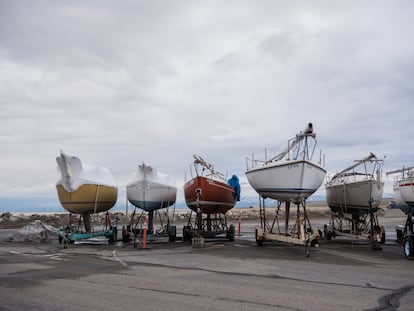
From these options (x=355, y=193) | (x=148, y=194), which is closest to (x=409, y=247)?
(x=355, y=193)

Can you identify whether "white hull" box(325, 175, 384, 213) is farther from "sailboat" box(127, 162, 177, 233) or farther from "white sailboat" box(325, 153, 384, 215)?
"sailboat" box(127, 162, 177, 233)

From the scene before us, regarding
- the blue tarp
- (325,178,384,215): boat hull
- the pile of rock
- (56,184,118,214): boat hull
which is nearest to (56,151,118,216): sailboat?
(56,184,118,214): boat hull

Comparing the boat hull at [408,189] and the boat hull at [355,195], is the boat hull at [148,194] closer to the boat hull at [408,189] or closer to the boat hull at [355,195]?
the boat hull at [355,195]

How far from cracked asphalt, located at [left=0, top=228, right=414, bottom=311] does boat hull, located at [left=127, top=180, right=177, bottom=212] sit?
5929 millimetres

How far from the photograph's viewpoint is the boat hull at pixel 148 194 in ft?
65.9

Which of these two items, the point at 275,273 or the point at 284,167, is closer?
the point at 275,273

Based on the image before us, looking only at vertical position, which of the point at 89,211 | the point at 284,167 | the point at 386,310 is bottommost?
the point at 386,310

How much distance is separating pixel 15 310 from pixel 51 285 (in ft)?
6.40

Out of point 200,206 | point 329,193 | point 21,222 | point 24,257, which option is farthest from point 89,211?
point 21,222

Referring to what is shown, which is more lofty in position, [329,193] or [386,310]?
[329,193]

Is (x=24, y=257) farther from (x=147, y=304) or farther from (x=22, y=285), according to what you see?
(x=147, y=304)

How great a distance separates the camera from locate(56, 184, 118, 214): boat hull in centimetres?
1884

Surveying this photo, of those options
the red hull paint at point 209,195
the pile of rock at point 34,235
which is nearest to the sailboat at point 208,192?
the red hull paint at point 209,195

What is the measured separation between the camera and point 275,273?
10.2 meters
